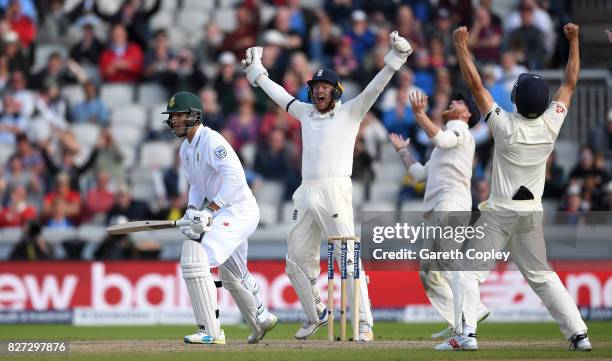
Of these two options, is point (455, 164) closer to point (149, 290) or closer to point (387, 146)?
point (149, 290)

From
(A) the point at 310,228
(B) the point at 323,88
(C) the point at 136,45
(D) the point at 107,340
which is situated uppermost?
(C) the point at 136,45

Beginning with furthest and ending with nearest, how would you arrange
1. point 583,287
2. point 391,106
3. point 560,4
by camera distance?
point 560,4 < point 391,106 < point 583,287

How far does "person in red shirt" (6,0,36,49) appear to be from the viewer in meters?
23.7

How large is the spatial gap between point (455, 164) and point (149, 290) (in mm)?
6558

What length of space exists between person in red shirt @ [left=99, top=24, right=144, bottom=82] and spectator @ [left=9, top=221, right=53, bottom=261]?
4.28 metres

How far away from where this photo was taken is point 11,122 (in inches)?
872

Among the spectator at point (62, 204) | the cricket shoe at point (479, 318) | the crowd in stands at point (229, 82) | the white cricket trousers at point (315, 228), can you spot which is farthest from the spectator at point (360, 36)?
the white cricket trousers at point (315, 228)

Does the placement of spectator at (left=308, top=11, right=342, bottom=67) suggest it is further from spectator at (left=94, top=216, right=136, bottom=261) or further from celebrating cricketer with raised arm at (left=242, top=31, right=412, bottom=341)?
celebrating cricketer with raised arm at (left=242, top=31, right=412, bottom=341)

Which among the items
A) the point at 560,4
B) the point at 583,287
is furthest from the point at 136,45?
the point at 583,287

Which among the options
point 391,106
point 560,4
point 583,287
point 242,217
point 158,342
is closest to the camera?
point 242,217

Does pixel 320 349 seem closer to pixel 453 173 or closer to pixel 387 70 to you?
pixel 387 70

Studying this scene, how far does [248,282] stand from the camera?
12461 millimetres

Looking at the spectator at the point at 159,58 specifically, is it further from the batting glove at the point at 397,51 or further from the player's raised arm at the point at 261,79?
the batting glove at the point at 397,51

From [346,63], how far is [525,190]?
10.7m
